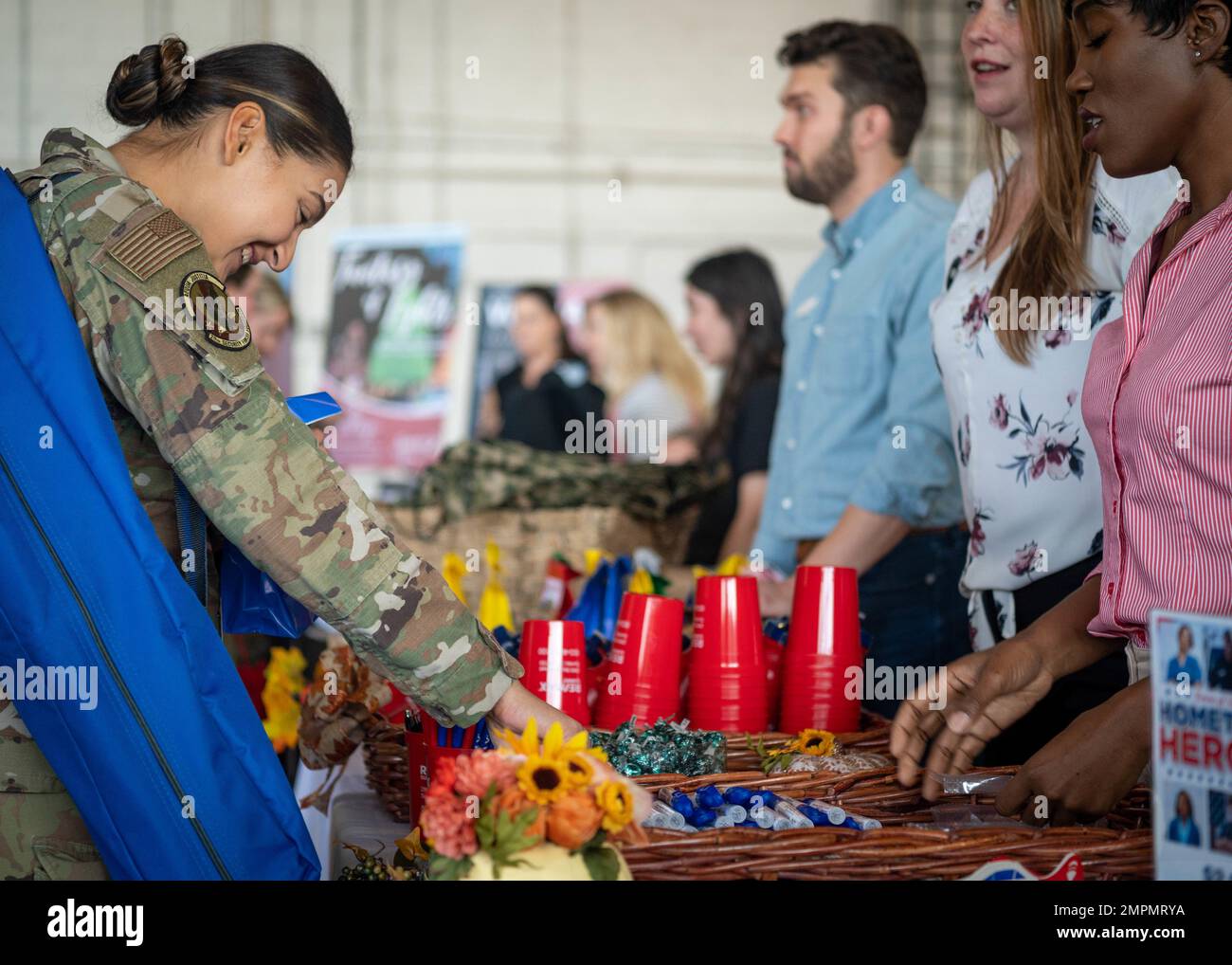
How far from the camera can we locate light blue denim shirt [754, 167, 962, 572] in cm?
241

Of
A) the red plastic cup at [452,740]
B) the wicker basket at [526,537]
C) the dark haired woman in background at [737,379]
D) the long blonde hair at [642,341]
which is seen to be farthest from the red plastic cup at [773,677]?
the long blonde hair at [642,341]

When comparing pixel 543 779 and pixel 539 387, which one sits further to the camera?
pixel 539 387

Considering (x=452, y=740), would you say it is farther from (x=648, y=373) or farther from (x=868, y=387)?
(x=648, y=373)

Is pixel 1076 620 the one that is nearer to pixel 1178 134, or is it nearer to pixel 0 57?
pixel 1178 134

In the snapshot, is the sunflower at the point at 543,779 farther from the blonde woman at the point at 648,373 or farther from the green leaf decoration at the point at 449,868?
the blonde woman at the point at 648,373

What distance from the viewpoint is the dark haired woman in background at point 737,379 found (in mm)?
3633

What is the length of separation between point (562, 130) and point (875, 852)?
6.62 m

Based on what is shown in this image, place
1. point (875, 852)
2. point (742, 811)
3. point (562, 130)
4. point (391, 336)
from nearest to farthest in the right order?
point (875, 852), point (742, 811), point (391, 336), point (562, 130)

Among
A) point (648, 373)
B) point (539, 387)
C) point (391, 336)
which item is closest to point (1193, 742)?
point (539, 387)

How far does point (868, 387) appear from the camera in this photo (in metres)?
2.68

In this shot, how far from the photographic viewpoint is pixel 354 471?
6805 mm

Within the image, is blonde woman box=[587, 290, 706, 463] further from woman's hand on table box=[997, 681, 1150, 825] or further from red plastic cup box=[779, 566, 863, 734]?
woman's hand on table box=[997, 681, 1150, 825]
